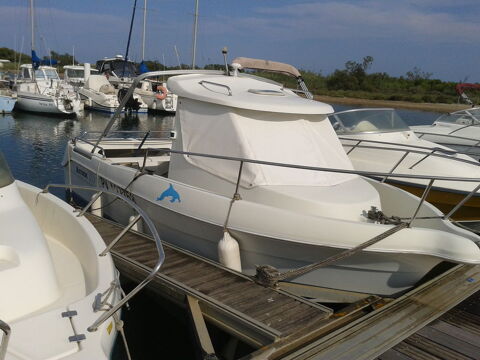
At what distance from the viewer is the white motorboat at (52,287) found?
103 inches

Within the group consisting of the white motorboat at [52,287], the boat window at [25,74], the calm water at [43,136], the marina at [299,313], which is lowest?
the calm water at [43,136]

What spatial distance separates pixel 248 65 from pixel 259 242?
4.03 m

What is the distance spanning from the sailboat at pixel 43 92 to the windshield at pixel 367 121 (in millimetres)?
20153

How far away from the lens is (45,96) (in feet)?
83.0

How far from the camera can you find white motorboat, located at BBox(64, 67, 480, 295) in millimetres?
4543

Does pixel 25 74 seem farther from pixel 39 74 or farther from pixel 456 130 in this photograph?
pixel 456 130

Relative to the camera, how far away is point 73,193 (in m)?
8.79

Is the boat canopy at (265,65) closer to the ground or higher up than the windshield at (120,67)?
higher up

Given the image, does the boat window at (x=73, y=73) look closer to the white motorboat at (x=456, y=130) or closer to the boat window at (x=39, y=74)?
the boat window at (x=39, y=74)

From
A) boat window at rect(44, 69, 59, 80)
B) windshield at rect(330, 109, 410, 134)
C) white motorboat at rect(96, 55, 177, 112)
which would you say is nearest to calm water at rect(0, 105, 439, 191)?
white motorboat at rect(96, 55, 177, 112)

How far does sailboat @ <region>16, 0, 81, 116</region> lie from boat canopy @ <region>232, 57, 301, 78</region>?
66.9 ft

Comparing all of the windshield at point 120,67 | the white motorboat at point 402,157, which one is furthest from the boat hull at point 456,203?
the windshield at point 120,67

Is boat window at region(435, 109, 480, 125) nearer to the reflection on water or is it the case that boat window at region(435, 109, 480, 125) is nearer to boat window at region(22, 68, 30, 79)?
the reflection on water

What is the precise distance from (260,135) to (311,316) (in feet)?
7.89
